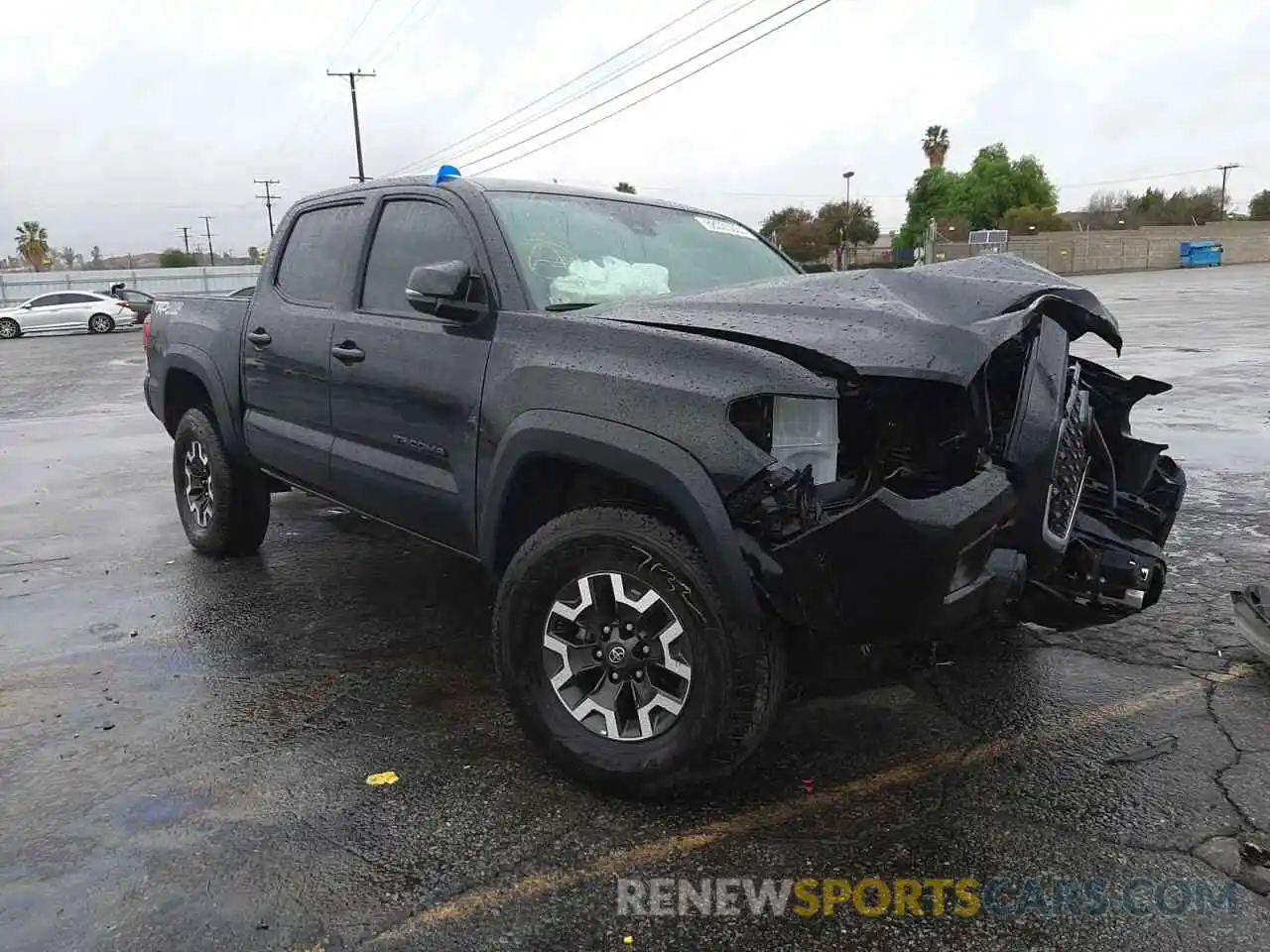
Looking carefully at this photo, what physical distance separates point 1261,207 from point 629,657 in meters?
96.9

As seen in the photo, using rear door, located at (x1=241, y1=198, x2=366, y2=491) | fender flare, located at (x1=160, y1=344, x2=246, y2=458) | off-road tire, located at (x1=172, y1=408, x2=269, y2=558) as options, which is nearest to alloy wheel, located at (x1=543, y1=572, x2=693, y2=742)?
rear door, located at (x1=241, y1=198, x2=366, y2=491)

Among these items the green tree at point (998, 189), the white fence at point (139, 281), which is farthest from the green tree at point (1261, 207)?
the white fence at point (139, 281)

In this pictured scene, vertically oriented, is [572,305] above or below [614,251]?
below

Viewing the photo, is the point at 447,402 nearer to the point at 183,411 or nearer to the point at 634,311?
the point at 634,311

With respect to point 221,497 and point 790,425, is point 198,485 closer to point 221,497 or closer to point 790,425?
point 221,497

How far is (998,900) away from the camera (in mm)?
2484

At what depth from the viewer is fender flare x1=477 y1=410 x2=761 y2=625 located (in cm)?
261

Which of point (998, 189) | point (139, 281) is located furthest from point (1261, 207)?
point (139, 281)

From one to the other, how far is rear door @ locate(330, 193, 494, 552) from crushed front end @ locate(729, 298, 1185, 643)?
122 centimetres

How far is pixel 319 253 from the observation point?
4.68 m

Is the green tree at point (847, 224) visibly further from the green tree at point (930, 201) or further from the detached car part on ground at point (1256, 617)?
the detached car part on ground at point (1256, 617)

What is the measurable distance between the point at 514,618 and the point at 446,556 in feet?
9.07

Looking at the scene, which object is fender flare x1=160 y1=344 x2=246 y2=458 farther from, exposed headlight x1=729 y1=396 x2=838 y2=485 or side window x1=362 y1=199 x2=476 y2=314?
exposed headlight x1=729 y1=396 x2=838 y2=485

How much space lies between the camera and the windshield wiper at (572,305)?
3.42 m
